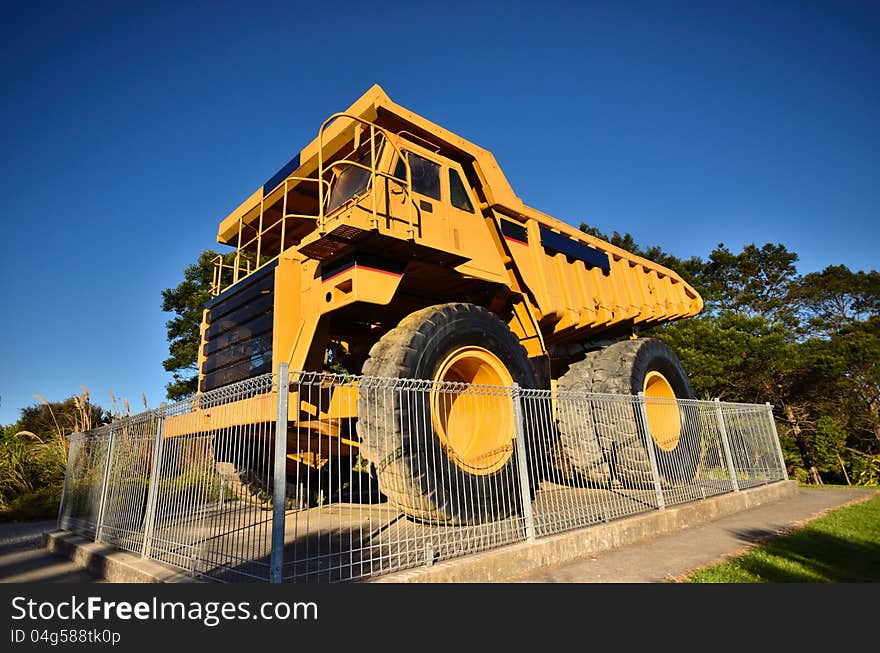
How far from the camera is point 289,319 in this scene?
5570 millimetres

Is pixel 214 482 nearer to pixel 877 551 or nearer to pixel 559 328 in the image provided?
pixel 559 328

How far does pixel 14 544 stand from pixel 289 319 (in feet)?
19.6

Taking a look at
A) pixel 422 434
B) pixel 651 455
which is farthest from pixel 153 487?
pixel 651 455

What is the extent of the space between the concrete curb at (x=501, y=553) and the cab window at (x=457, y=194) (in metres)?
4.13

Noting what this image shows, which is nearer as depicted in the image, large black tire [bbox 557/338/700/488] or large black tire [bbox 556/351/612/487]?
large black tire [bbox 556/351/612/487]

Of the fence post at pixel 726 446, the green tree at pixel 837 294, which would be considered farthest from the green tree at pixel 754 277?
the fence post at pixel 726 446

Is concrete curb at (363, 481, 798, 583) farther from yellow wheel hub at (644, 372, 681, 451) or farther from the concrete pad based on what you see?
yellow wheel hub at (644, 372, 681, 451)

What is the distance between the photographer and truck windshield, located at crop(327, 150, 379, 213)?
18.7ft

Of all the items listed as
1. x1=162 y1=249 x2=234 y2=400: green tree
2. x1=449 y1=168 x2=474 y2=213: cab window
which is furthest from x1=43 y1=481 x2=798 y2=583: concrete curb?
x1=162 y1=249 x2=234 y2=400: green tree

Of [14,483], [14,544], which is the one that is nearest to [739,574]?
[14,544]

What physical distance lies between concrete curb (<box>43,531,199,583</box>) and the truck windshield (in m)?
4.03

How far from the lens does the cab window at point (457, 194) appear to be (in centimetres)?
649

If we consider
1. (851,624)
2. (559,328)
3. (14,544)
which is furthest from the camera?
(559,328)

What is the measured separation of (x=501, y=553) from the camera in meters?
4.30
